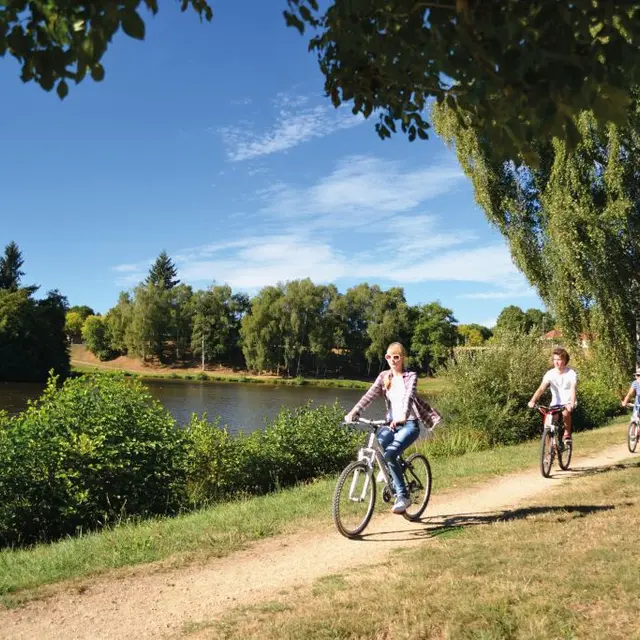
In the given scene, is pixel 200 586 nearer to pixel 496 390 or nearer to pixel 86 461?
pixel 86 461

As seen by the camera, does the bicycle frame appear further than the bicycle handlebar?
No

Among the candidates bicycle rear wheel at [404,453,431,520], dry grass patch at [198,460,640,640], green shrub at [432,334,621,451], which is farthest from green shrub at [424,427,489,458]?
dry grass patch at [198,460,640,640]

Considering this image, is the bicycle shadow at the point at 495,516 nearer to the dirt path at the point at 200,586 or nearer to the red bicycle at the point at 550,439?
the dirt path at the point at 200,586

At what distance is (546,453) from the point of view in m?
8.67

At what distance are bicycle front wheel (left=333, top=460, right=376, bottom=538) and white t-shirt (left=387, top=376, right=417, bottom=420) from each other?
0.63 meters

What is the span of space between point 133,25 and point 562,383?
27.4 ft

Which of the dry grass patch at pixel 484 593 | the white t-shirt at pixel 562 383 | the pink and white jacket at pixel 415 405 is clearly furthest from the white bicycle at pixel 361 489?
the white t-shirt at pixel 562 383

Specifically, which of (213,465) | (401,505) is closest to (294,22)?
(401,505)

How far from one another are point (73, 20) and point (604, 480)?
853 centimetres

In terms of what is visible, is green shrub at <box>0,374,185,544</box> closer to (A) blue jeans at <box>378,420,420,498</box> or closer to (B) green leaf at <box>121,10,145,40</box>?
(A) blue jeans at <box>378,420,420,498</box>

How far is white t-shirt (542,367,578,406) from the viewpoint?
28.6 feet

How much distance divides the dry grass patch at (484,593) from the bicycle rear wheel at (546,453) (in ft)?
9.63

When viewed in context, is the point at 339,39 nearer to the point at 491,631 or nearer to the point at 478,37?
the point at 478,37

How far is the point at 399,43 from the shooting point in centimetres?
287
